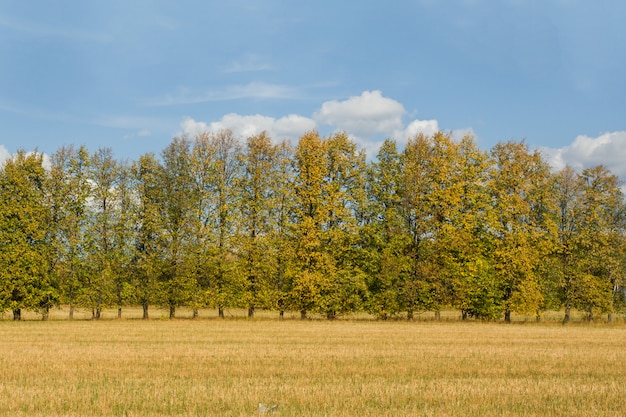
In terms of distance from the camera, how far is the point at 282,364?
22.0 meters

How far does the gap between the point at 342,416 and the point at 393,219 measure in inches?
1744

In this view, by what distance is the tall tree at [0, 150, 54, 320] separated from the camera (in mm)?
52688

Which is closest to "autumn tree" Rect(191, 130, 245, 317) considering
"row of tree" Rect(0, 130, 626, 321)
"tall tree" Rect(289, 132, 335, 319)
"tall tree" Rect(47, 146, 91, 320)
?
"row of tree" Rect(0, 130, 626, 321)

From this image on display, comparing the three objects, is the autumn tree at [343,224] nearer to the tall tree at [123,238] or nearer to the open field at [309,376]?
the tall tree at [123,238]

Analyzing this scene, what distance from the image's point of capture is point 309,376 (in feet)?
62.6

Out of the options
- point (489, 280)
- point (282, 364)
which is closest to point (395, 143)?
point (489, 280)

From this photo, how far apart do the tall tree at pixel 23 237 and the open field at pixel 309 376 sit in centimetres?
2188

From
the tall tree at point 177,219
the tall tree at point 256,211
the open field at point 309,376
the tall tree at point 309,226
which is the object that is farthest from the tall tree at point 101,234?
the open field at point 309,376

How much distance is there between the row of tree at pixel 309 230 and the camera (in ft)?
180

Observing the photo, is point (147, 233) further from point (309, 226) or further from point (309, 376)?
point (309, 376)

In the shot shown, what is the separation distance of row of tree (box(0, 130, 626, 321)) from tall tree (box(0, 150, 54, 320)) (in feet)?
0.52

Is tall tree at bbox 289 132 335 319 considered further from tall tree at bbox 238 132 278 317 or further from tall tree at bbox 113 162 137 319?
tall tree at bbox 113 162 137 319

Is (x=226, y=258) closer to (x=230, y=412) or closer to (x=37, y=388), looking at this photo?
(x=37, y=388)

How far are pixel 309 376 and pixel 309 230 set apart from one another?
35961mm
